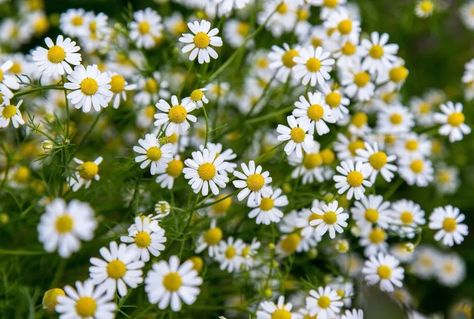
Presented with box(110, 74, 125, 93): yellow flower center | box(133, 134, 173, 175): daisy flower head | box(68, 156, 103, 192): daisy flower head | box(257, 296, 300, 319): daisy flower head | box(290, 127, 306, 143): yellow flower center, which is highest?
box(110, 74, 125, 93): yellow flower center

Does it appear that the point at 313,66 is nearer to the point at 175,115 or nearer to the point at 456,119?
the point at 175,115

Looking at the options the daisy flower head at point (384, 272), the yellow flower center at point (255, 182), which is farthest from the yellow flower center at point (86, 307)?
the daisy flower head at point (384, 272)

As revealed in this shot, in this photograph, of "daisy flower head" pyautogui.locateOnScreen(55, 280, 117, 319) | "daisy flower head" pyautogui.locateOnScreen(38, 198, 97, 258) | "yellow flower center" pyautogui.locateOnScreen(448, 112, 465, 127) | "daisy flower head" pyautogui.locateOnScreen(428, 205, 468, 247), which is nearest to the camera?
"daisy flower head" pyautogui.locateOnScreen(38, 198, 97, 258)

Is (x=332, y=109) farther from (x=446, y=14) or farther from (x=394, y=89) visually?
(x=446, y=14)

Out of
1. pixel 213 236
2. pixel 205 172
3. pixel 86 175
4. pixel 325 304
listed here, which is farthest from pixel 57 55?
pixel 325 304

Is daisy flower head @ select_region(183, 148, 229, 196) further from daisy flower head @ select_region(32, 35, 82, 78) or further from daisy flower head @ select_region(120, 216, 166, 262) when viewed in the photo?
daisy flower head @ select_region(32, 35, 82, 78)

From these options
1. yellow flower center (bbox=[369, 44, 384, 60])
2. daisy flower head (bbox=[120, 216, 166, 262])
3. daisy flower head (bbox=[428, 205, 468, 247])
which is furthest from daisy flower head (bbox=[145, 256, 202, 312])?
yellow flower center (bbox=[369, 44, 384, 60])

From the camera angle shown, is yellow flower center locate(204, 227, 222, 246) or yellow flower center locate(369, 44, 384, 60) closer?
yellow flower center locate(204, 227, 222, 246)

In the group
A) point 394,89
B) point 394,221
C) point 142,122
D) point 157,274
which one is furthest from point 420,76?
point 157,274
